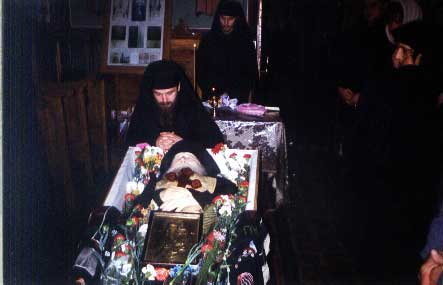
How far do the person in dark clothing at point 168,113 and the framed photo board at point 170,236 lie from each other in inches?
42.5

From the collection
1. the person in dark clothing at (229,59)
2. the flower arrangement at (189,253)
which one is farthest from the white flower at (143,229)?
the person in dark clothing at (229,59)

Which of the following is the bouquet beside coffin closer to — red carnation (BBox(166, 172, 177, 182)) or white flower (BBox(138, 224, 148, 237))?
white flower (BBox(138, 224, 148, 237))

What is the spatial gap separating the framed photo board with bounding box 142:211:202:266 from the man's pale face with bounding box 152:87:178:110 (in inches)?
49.3

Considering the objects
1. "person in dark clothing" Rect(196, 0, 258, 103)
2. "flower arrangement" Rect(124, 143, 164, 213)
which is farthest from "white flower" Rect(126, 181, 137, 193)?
"person in dark clothing" Rect(196, 0, 258, 103)

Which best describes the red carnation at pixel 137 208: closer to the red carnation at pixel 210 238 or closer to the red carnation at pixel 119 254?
the red carnation at pixel 119 254

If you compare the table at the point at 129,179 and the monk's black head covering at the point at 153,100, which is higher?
the monk's black head covering at the point at 153,100

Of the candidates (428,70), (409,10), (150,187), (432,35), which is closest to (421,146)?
(428,70)

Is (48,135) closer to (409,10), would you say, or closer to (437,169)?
(437,169)

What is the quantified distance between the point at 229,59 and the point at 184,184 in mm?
3032

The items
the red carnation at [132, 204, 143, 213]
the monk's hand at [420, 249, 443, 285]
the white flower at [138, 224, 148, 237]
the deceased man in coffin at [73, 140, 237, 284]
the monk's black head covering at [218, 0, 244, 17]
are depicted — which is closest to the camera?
the monk's hand at [420, 249, 443, 285]

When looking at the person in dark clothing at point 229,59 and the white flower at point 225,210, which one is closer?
the white flower at point 225,210

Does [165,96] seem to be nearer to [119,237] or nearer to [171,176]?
[171,176]

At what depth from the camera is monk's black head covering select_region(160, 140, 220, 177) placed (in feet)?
10.5

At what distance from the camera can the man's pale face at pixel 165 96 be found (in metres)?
3.54
